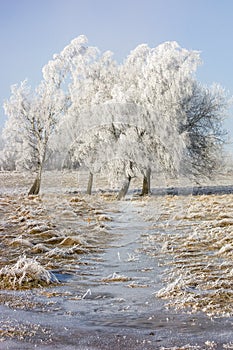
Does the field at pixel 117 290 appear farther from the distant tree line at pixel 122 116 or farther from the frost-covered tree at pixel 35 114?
the frost-covered tree at pixel 35 114

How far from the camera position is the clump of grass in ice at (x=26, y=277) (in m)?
4.24

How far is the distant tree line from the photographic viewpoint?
20.5 metres

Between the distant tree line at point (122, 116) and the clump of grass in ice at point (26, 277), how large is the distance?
15449 mm

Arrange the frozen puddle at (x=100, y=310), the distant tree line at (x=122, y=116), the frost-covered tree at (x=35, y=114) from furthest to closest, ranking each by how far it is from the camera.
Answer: the frost-covered tree at (x=35, y=114) → the distant tree line at (x=122, y=116) → the frozen puddle at (x=100, y=310)

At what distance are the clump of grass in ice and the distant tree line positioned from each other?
15.4 meters

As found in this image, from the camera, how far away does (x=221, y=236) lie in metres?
7.21

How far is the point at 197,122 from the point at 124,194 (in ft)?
21.8

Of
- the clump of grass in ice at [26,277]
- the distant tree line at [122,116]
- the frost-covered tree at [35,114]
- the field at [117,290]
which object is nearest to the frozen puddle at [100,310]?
the field at [117,290]

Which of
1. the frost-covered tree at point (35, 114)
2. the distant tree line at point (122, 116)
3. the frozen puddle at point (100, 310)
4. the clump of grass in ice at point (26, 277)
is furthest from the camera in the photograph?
the frost-covered tree at point (35, 114)

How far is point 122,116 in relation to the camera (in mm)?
20516

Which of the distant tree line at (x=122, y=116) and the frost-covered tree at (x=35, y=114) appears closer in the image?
Result: the distant tree line at (x=122, y=116)

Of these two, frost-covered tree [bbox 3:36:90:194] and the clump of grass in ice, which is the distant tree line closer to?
frost-covered tree [bbox 3:36:90:194]

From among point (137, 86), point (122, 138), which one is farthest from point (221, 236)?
point (137, 86)

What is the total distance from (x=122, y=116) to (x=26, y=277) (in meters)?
16.7
